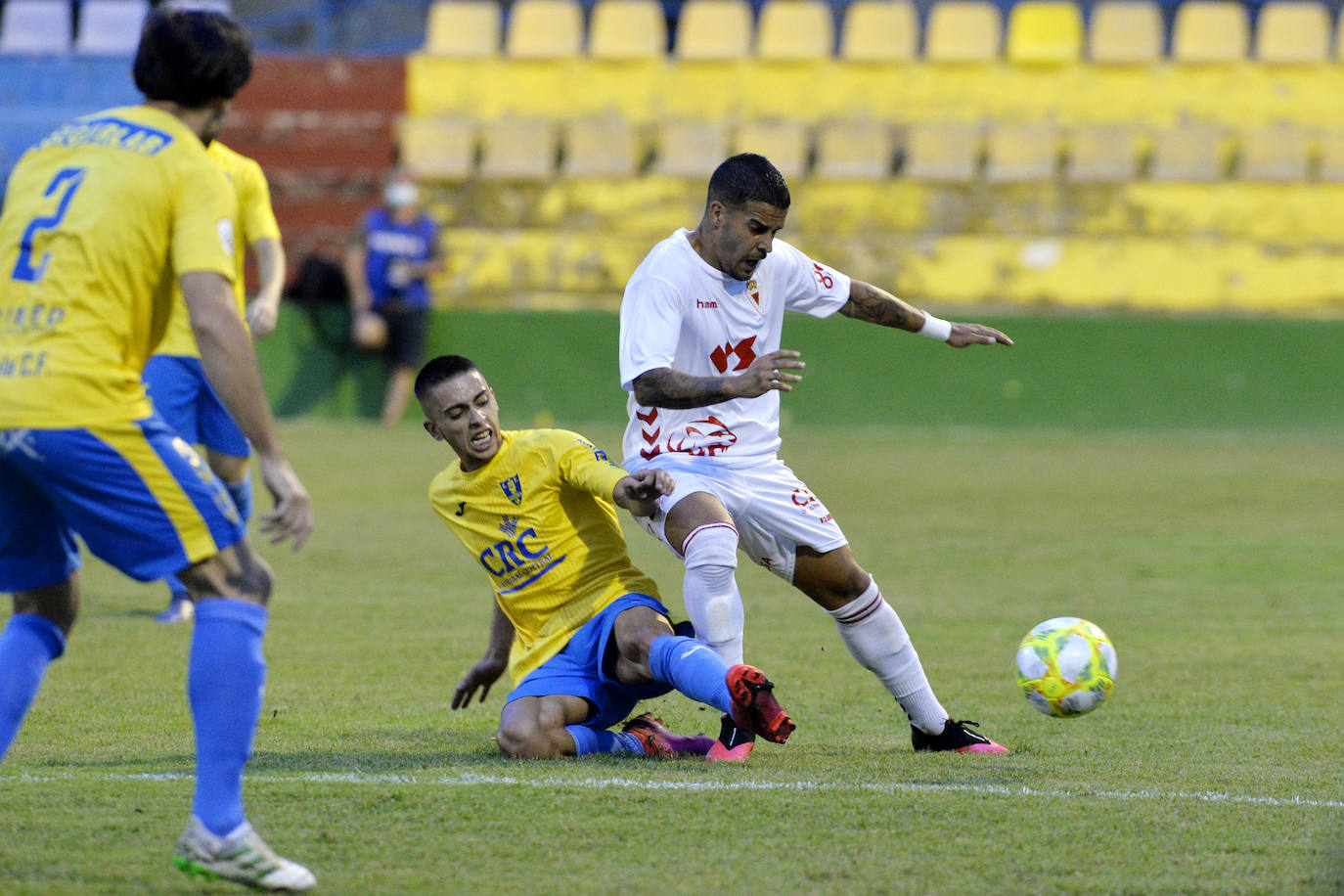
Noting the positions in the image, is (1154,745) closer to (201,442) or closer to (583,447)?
(583,447)

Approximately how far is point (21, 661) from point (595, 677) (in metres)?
1.74

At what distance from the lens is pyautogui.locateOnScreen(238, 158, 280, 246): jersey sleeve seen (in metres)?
6.42

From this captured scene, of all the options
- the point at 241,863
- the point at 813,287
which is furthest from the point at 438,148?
the point at 241,863

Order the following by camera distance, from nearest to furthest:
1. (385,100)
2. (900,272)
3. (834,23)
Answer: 1. (900,272)
2. (385,100)
3. (834,23)

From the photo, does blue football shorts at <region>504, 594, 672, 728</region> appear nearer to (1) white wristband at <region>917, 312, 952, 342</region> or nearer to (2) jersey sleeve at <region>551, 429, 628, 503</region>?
(2) jersey sleeve at <region>551, 429, 628, 503</region>

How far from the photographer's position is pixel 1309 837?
3713 mm

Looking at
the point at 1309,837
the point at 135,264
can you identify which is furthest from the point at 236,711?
the point at 1309,837

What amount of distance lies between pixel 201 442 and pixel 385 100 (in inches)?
533

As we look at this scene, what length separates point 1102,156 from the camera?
60.1ft

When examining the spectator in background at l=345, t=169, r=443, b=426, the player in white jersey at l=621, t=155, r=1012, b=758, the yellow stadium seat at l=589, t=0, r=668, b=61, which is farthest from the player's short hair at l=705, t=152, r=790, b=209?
the yellow stadium seat at l=589, t=0, r=668, b=61

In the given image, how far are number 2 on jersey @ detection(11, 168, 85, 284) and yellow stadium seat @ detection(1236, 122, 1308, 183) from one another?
1685 cm

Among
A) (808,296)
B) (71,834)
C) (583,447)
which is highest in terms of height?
(808,296)

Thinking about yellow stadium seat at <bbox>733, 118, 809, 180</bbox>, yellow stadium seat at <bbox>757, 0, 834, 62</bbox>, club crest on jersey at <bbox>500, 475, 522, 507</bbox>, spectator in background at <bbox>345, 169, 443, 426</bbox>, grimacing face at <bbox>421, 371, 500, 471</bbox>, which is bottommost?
spectator in background at <bbox>345, 169, 443, 426</bbox>

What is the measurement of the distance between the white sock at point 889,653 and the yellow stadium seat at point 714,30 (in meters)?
15.5
